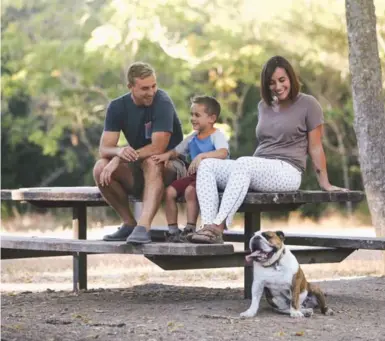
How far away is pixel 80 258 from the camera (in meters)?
8.98

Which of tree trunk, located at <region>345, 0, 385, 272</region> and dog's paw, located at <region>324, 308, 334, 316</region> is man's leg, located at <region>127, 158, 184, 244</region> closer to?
dog's paw, located at <region>324, 308, 334, 316</region>

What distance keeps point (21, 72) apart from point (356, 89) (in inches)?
754

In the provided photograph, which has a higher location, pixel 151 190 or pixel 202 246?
pixel 151 190

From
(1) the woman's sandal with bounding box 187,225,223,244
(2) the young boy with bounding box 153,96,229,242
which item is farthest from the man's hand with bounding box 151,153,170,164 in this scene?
(1) the woman's sandal with bounding box 187,225,223,244

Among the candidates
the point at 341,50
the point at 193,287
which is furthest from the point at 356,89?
the point at 341,50

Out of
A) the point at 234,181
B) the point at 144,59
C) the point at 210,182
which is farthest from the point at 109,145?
the point at 144,59

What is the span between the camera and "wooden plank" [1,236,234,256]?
6777 millimetres

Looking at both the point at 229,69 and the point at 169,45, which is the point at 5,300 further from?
the point at 229,69

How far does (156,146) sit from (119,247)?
2.73 ft

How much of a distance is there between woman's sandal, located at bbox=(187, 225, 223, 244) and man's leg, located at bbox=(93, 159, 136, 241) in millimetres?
801

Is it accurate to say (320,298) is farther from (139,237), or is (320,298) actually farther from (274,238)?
(139,237)

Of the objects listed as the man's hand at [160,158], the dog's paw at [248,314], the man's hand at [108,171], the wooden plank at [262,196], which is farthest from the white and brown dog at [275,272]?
the man's hand at [108,171]

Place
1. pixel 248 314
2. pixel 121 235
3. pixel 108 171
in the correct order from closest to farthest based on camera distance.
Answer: pixel 248 314
pixel 108 171
pixel 121 235

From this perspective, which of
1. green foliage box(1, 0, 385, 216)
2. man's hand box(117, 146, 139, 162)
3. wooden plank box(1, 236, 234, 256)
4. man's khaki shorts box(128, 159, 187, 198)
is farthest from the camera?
green foliage box(1, 0, 385, 216)
